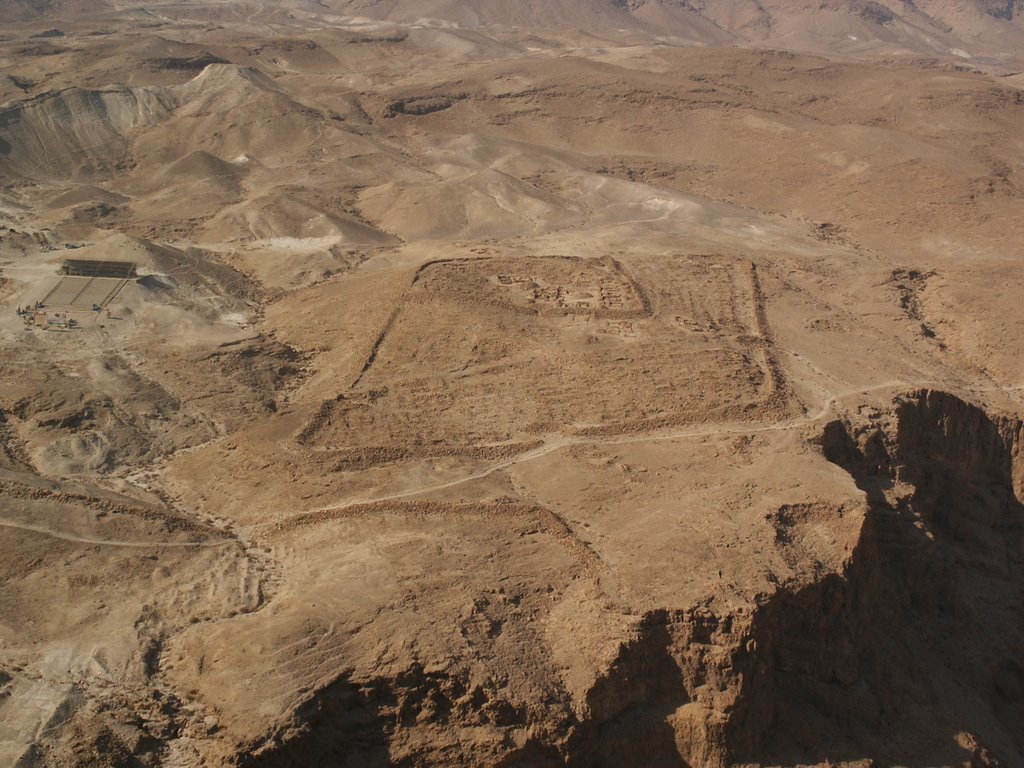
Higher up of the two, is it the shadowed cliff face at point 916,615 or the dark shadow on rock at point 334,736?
the dark shadow on rock at point 334,736

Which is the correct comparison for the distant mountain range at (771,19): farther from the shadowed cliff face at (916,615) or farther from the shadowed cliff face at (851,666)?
the shadowed cliff face at (851,666)

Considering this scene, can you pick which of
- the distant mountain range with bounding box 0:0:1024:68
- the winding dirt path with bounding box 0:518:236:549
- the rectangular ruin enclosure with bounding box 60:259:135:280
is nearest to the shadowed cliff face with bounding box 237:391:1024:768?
the winding dirt path with bounding box 0:518:236:549

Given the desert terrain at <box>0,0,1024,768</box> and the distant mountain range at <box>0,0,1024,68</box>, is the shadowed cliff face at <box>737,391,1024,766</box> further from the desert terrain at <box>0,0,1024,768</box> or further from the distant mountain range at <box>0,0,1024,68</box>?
the distant mountain range at <box>0,0,1024,68</box>

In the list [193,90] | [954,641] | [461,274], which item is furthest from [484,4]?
[954,641]

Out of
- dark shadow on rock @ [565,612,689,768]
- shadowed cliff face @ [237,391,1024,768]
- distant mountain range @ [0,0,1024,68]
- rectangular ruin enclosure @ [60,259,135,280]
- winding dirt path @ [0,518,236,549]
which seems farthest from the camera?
distant mountain range @ [0,0,1024,68]

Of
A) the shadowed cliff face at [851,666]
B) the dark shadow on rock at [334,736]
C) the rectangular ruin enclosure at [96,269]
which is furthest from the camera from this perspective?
the rectangular ruin enclosure at [96,269]

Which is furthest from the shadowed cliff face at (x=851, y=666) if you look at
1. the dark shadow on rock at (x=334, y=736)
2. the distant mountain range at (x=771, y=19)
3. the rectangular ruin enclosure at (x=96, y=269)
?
the distant mountain range at (x=771, y=19)

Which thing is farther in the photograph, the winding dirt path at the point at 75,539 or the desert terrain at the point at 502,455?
the winding dirt path at the point at 75,539
